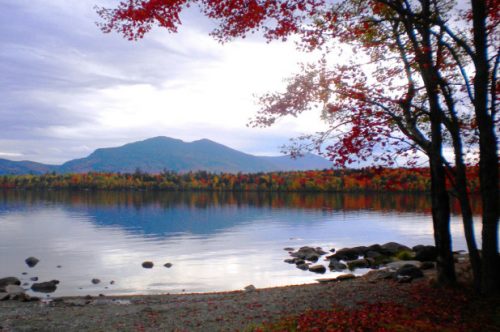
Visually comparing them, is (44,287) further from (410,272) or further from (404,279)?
(410,272)

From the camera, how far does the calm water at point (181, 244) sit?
3628 cm

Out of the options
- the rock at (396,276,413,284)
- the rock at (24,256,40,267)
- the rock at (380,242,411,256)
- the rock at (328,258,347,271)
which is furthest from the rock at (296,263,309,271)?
the rock at (24,256,40,267)

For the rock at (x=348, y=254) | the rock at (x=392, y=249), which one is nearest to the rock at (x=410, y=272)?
the rock at (x=392, y=249)

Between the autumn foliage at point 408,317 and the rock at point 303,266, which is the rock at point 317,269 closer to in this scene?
the rock at point 303,266

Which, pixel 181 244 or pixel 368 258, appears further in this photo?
Result: pixel 181 244

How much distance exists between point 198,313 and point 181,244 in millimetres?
45636

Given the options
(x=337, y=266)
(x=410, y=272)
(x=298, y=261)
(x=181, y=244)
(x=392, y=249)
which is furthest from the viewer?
(x=181, y=244)

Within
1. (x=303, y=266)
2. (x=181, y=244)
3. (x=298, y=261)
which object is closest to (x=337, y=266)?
(x=303, y=266)

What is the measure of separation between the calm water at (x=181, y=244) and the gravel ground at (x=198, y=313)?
13.1m

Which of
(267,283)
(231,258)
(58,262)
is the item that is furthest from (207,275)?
(58,262)

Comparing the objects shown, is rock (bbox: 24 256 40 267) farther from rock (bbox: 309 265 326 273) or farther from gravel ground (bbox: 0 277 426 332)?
rock (bbox: 309 265 326 273)

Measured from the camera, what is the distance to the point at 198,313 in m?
17.2

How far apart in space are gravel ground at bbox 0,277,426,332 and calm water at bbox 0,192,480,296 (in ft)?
43.0

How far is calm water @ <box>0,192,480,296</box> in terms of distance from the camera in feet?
119
